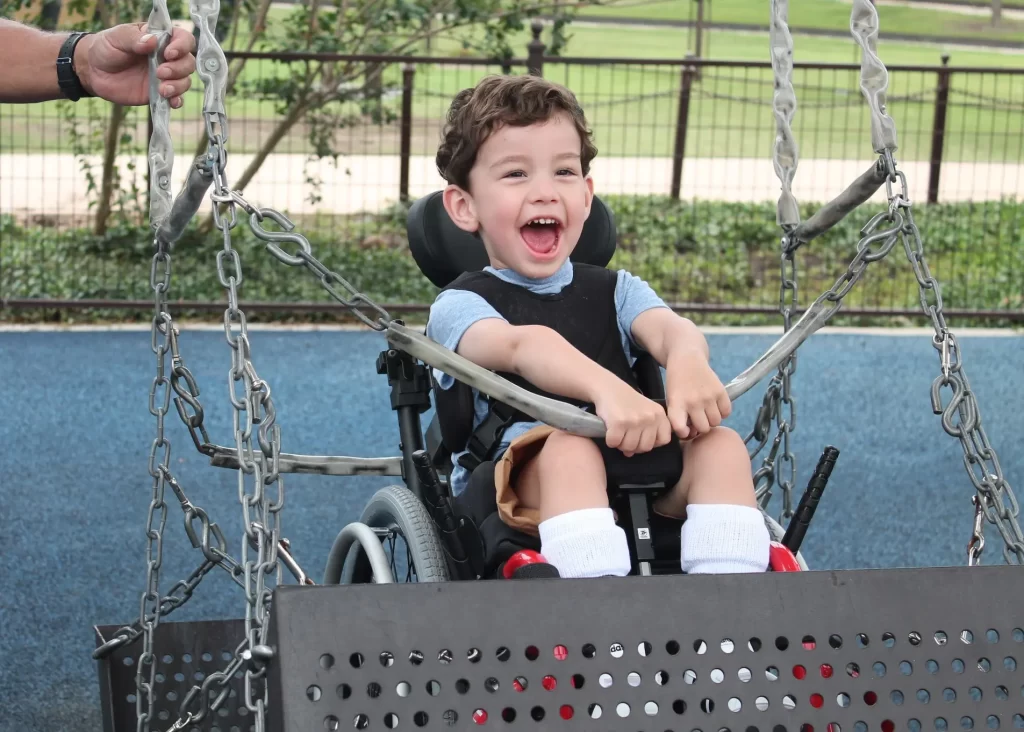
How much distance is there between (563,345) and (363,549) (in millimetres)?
593

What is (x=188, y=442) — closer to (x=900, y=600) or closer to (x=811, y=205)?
(x=900, y=600)

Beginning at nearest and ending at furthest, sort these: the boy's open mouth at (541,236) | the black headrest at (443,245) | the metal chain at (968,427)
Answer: the metal chain at (968,427) < the boy's open mouth at (541,236) < the black headrest at (443,245)

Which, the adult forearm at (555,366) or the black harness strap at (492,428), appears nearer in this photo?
the adult forearm at (555,366)

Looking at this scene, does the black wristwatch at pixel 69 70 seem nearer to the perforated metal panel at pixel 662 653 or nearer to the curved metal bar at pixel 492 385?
the curved metal bar at pixel 492 385

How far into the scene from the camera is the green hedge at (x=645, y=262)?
25.4ft

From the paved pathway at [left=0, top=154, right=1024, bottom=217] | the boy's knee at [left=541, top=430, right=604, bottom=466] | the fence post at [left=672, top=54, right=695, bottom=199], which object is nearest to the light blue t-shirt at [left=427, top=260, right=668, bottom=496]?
the boy's knee at [left=541, top=430, right=604, bottom=466]

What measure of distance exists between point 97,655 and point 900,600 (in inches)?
63.0

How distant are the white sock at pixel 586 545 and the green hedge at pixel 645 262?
5711 mm

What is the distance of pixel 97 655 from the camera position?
8.75ft

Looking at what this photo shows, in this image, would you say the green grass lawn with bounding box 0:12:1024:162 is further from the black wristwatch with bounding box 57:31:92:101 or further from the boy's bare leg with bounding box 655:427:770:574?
the boy's bare leg with bounding box 655:427:770:574

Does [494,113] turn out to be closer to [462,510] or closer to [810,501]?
[462,510]

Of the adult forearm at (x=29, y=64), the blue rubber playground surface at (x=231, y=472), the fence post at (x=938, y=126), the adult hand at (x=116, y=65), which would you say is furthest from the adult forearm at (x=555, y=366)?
the fence post at (x=938, y=126)

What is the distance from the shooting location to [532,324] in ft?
8.46

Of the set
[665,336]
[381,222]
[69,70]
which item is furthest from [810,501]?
[381,222]
